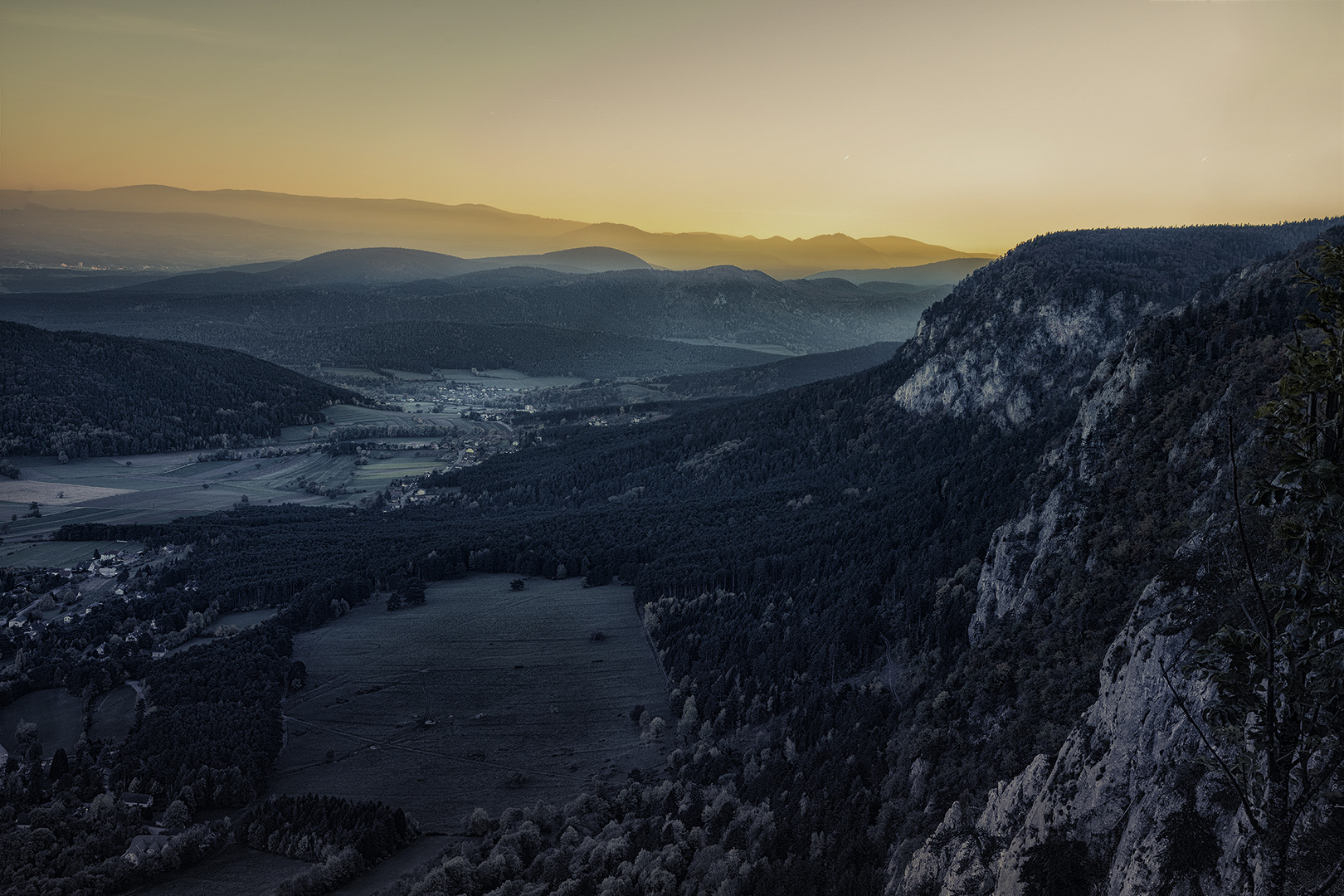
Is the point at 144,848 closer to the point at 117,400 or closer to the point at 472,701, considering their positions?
the point at 472,701

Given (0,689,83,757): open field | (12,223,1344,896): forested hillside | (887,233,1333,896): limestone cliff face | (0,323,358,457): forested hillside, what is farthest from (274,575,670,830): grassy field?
(0,323,358,457): forested hillside

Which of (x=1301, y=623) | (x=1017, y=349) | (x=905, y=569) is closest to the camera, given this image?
(x=1301, y=623)

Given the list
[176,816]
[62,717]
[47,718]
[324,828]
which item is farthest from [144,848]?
[47,718]

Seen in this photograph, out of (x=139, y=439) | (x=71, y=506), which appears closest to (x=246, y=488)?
(x=71, y=506)

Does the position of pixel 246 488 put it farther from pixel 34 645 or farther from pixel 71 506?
pixel 34 645

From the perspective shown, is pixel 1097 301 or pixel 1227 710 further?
pixel 1097 301

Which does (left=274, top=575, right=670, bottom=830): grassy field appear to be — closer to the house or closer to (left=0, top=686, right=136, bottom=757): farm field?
the house

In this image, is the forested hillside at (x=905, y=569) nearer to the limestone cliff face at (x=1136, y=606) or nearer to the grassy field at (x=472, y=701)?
the limestone cliff face at (x=1136, y=606)
